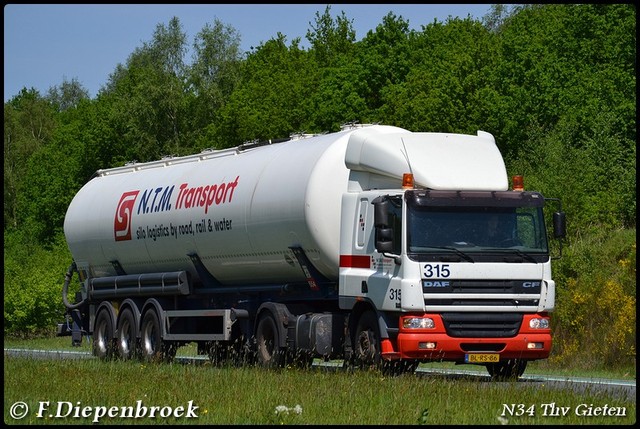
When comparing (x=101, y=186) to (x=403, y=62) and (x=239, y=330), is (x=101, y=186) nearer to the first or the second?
(x=239, y=330)

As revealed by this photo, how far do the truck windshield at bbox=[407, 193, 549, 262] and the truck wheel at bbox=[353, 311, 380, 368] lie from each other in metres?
1.48

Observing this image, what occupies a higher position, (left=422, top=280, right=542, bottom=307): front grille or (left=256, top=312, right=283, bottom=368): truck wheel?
(left=422, top=280, right=542, bottom=307): front grille

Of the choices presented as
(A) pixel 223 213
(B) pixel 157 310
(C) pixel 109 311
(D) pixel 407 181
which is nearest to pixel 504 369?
(D) pixel 407 181

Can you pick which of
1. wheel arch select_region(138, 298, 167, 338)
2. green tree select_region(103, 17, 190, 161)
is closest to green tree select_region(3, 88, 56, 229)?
green tree select_region(103, 17, 190, 161)

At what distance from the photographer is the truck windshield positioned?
1864cm

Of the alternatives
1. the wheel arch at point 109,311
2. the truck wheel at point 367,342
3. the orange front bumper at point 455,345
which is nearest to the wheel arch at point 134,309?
the wheel arch at point 109,311

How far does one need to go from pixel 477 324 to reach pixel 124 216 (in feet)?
34.5

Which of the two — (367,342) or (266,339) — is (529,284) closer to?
(367,342)

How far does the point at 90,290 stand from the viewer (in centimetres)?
2914

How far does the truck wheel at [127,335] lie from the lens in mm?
26625

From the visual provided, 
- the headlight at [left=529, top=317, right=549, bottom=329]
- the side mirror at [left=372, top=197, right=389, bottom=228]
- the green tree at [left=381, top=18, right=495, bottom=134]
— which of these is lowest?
the headlight at [left=529, top=317, right=549, bottom=329]

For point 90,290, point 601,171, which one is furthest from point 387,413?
point 601,171

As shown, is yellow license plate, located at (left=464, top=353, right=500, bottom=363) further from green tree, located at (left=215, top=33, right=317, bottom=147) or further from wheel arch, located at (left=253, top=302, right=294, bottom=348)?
green tree, located at (left=215, top=33, right=317, bottom=147)

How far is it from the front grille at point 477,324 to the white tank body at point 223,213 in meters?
2.70
